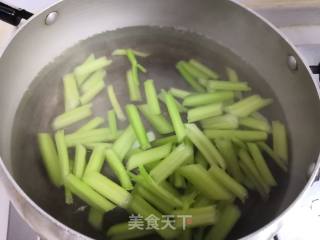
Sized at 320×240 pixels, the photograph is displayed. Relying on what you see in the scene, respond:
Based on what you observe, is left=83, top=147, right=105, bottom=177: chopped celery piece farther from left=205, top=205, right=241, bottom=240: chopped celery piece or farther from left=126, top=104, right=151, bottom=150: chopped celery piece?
left=205, top=205, right=241, bottom=240: chopped celery piece

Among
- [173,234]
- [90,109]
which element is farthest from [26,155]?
[173,234]

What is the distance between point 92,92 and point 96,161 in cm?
16

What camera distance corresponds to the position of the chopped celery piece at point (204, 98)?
0.80 meters

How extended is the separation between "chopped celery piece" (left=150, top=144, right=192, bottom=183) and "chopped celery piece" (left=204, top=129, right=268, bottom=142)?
0.21 ft

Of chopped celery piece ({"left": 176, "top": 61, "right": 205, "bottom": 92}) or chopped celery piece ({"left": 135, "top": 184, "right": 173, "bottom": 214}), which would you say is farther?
chopped celery piece ({"left": 176, "top": 61, "right": 205, "bottom": 92})

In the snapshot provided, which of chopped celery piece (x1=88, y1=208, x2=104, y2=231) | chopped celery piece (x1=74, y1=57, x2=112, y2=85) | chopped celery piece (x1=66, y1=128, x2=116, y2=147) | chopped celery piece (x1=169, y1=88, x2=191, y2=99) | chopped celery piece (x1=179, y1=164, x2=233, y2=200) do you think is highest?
chopped celery piece (x1=74, y1=57, x2=112, y2=85)

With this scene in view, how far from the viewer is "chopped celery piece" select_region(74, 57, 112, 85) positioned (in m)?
0.83

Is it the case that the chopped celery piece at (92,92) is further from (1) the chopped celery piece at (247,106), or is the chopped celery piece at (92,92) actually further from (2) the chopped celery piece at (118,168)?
(1) the chopped celery piece at (247,106)

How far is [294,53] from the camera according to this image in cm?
74

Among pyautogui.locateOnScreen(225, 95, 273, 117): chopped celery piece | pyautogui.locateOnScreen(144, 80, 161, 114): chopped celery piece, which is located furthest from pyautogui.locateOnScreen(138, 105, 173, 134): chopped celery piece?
pyautogui.locateOnScreen(225, 95, 273, 117): chopped celery piece

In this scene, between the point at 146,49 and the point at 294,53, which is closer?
the point at 294,53

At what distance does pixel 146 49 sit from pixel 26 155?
1.04 ft

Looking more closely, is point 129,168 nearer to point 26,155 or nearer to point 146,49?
point 26,155

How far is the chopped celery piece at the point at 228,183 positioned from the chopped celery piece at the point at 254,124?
0.41 feet
